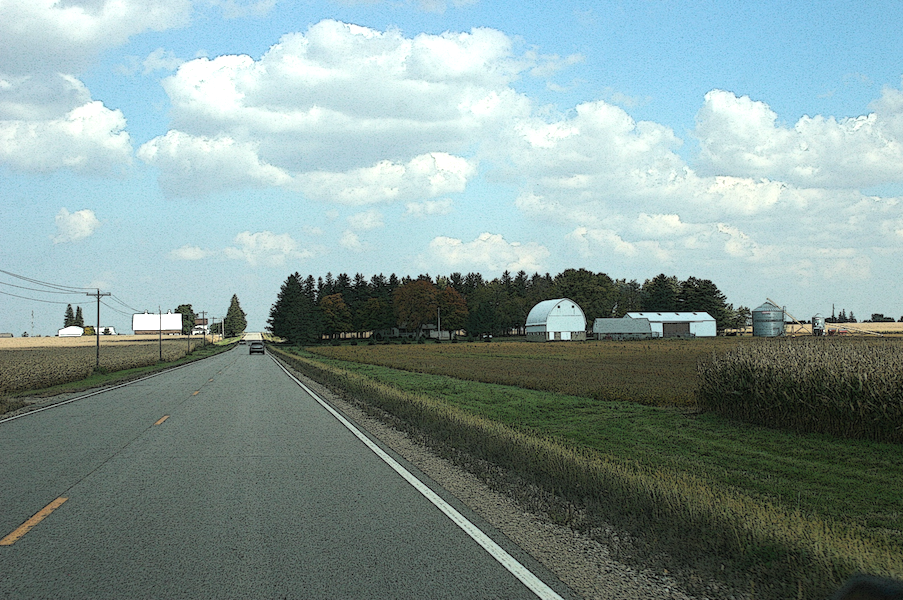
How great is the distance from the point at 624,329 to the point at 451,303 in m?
43.2

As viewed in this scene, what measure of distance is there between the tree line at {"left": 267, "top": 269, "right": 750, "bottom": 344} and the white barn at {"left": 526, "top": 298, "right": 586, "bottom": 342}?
23.3 metres

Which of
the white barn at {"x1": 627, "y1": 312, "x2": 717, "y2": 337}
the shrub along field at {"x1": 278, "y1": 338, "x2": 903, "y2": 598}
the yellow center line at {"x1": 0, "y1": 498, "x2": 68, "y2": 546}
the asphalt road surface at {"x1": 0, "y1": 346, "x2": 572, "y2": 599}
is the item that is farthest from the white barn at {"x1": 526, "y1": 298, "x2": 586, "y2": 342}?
the yellow center line at {"x1": 0, "y1": 498, "x2": 68, "y2": 546}

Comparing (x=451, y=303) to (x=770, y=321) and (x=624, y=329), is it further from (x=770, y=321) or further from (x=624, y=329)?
(x=770, y=321)

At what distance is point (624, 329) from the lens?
11988 centimetres

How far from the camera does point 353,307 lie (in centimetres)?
16300

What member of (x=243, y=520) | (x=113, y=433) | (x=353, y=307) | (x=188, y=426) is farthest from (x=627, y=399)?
(x=353, y=307)

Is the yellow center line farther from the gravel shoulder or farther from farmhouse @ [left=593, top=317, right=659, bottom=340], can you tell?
farmhouse @ [left=593, top=317, right=659, bottom=340]

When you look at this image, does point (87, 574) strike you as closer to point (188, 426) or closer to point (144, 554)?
point (144, 554)

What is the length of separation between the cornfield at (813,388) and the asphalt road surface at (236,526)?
870cm

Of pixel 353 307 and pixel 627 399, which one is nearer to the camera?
pixel 627 399

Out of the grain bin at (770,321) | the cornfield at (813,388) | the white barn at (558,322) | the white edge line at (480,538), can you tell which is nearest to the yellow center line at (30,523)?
the white edge line at (480,538)

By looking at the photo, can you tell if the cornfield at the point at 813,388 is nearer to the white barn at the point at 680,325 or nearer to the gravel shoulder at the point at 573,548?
the gravel shoulder at the point at 573,548

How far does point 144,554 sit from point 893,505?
8.36 m

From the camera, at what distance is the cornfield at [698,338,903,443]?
1256cm
